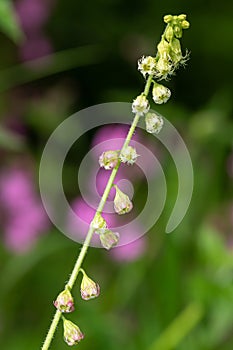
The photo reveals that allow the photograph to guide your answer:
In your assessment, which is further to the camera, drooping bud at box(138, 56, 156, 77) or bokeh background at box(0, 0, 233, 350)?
bokeh background at box(0, 0, 233, 350)

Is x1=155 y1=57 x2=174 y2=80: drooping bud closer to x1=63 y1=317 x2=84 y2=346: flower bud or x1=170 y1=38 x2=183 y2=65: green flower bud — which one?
x1=170 y1=38 x2=183 y2=65: green flower bud

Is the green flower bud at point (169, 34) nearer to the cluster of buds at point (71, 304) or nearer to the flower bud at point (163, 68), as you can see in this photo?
the flower bud at point (163, 68)

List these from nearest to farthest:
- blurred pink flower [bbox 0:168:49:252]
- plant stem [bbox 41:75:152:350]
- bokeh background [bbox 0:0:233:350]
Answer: plant stem [bbox 41:75:152:350]
bokeh background [bbox 0:0:233:350]
blurred pink flower [bbox 0:168:49:252]

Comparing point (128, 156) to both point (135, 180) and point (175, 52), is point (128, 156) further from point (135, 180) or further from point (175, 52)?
point (135, 180)

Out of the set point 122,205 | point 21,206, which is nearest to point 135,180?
point 21,206

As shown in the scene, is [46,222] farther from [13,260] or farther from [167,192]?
[167,192]

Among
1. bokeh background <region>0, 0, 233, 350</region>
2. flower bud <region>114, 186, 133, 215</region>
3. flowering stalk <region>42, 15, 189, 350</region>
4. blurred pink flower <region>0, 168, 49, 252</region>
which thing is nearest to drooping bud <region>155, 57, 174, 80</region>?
flowering stalk <region>42, 15, 189, 350</region>

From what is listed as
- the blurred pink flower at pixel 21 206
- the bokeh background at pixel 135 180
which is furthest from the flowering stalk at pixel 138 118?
the blurred pink flower at pixel 21 206

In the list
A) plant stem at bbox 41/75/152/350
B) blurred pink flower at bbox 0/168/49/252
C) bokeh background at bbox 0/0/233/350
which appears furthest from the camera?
blurred pink flower at bbox 0/168/49/252
